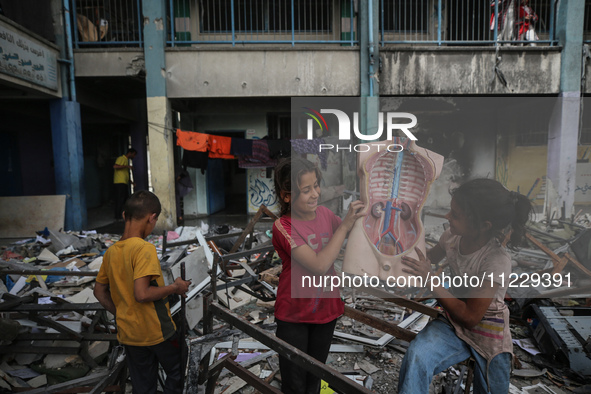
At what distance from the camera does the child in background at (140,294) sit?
75.3 inches

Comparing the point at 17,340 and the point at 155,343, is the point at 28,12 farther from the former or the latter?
the point at 155,343

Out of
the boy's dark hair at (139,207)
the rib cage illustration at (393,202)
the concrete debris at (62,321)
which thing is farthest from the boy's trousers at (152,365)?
the rib cage illustration at (393,202)

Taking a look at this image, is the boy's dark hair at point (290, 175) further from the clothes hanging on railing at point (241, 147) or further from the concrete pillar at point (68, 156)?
the concrete pillar at point (68, 156)

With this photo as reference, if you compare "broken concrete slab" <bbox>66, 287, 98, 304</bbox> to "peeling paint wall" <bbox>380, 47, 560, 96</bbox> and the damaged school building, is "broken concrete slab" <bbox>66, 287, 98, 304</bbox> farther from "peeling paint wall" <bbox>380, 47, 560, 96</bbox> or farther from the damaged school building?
"peeling paint wall" <bbox>380, 47, 560, 96</bbox>

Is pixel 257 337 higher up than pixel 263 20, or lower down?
lower down

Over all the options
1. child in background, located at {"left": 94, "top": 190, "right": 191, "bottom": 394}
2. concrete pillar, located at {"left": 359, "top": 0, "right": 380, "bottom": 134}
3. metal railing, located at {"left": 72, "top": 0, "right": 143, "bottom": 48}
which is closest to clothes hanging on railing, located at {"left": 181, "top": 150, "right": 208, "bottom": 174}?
metal railing, located at {"left": 72, "top": 0, "right": 143, "bottom": 48}

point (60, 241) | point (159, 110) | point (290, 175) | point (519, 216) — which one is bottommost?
point (60, 241)

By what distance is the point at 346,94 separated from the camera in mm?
7605

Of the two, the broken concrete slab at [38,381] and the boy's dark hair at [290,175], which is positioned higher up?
the boy's dark hair at [290,175]

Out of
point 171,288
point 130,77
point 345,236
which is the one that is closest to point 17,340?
point 171,288

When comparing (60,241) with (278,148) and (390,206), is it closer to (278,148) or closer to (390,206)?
(278,148)

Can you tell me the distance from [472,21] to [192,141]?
7.56 meters

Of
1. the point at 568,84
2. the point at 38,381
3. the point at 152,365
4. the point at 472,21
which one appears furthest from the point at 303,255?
the point at 472,21

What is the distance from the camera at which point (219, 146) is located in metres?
7.79
